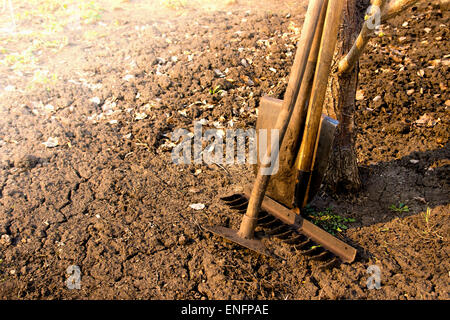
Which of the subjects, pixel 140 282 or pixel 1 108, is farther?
pixel 1 108

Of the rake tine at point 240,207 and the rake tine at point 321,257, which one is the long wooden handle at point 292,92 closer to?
the rake tine at point 240,207

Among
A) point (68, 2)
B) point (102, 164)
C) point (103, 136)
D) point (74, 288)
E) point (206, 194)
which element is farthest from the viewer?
point (68, 2)

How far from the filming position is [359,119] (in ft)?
13.0

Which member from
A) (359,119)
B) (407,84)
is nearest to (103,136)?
(359,119)

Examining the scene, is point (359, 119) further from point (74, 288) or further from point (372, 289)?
point (74, 288)

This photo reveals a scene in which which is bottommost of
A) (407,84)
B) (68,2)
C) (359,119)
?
(359,119)

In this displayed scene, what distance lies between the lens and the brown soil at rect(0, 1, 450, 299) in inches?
96.7

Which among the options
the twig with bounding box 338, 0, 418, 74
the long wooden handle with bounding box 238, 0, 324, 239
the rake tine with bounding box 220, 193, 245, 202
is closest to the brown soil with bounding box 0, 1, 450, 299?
the rake tine with bounding box 220, 193, 245, 202

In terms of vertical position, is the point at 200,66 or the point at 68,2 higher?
the point at 68,2

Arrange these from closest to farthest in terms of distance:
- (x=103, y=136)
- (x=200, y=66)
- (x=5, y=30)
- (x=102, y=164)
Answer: (x=102, y=164) < (x=103, y=136) < (x=200, y=66) < (x=5, y=30)

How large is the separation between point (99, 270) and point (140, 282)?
0.30m

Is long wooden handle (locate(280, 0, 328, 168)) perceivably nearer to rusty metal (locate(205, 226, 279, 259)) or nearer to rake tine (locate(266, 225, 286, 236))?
rake tine (locate(266, 225, 286, 236))

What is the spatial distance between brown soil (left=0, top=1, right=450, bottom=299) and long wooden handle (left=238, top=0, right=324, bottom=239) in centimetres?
38

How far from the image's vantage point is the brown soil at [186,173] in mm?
2455
